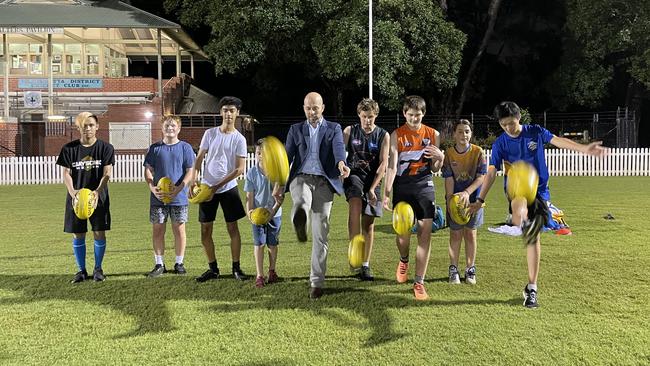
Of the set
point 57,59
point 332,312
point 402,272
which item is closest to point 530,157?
point 402,272

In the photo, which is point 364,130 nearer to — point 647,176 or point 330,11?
point 647,176

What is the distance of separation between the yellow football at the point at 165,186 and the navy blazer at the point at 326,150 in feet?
4.79

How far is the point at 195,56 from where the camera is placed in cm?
3516

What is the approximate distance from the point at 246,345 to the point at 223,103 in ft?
9.10

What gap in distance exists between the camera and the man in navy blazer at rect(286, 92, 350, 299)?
5.49m

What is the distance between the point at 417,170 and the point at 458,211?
0.55m

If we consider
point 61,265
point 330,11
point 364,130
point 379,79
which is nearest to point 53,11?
point 330,11

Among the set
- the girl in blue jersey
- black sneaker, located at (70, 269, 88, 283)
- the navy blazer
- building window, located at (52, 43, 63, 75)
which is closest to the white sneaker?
the girl in blue jersey

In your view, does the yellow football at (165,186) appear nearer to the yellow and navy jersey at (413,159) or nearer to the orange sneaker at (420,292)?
the yellow and navy jersey at (413,159)

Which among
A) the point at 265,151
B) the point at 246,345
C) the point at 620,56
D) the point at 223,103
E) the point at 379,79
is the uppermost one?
the point at 620,56

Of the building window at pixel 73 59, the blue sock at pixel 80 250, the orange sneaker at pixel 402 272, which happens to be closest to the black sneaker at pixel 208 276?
the blue sock at pixel 80 250

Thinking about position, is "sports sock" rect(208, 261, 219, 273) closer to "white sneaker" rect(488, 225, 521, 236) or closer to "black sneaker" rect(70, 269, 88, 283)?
"black sneaker" rect(70, 269, 88, 283)

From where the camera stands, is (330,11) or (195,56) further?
(195,56)

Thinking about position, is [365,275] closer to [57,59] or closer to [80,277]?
[80,277]
